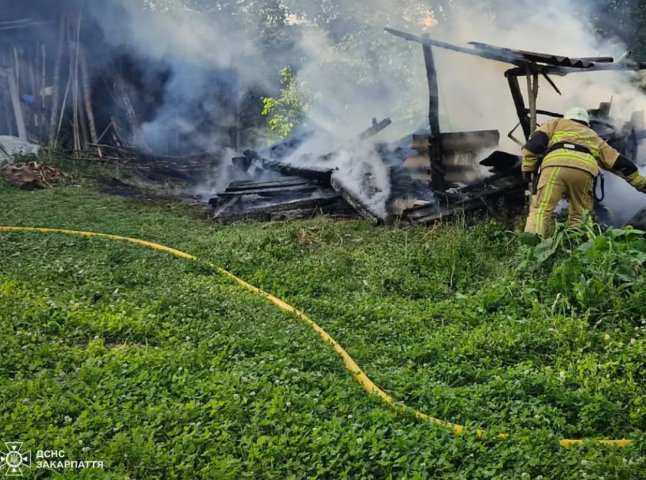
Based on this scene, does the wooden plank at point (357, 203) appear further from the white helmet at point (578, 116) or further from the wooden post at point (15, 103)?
the wooden post at point (15, 103)

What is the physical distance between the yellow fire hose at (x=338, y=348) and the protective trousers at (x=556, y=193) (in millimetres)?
3052

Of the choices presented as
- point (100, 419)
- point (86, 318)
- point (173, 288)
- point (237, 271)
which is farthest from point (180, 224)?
point (100, 419)

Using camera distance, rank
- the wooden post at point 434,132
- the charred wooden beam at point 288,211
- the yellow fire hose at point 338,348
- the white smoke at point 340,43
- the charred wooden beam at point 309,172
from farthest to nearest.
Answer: the white smoke at point 340,43 < the charred wooden beam at point 309,172 < the charred wooden beam at point 288,211 < the wooden post at point 434,132 < the yellow fire hose at point 338,348

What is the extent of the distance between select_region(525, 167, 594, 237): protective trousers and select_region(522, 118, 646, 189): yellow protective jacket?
79 millimetres

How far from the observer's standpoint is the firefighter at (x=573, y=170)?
6477mm

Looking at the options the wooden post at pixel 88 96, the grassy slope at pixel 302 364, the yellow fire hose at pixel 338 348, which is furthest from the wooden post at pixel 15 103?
the grassy slope at pixel 302 364

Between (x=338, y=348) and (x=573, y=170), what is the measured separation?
372cm

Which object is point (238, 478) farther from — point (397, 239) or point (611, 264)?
point (397, 239)

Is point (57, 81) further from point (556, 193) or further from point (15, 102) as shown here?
point (556, 193)

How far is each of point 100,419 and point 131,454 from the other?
36 centimetres

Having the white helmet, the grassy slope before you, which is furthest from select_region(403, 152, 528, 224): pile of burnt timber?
the white helmet

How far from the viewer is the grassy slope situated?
3.01 meters

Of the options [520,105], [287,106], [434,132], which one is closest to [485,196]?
[434,132]

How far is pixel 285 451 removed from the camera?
301 cm
